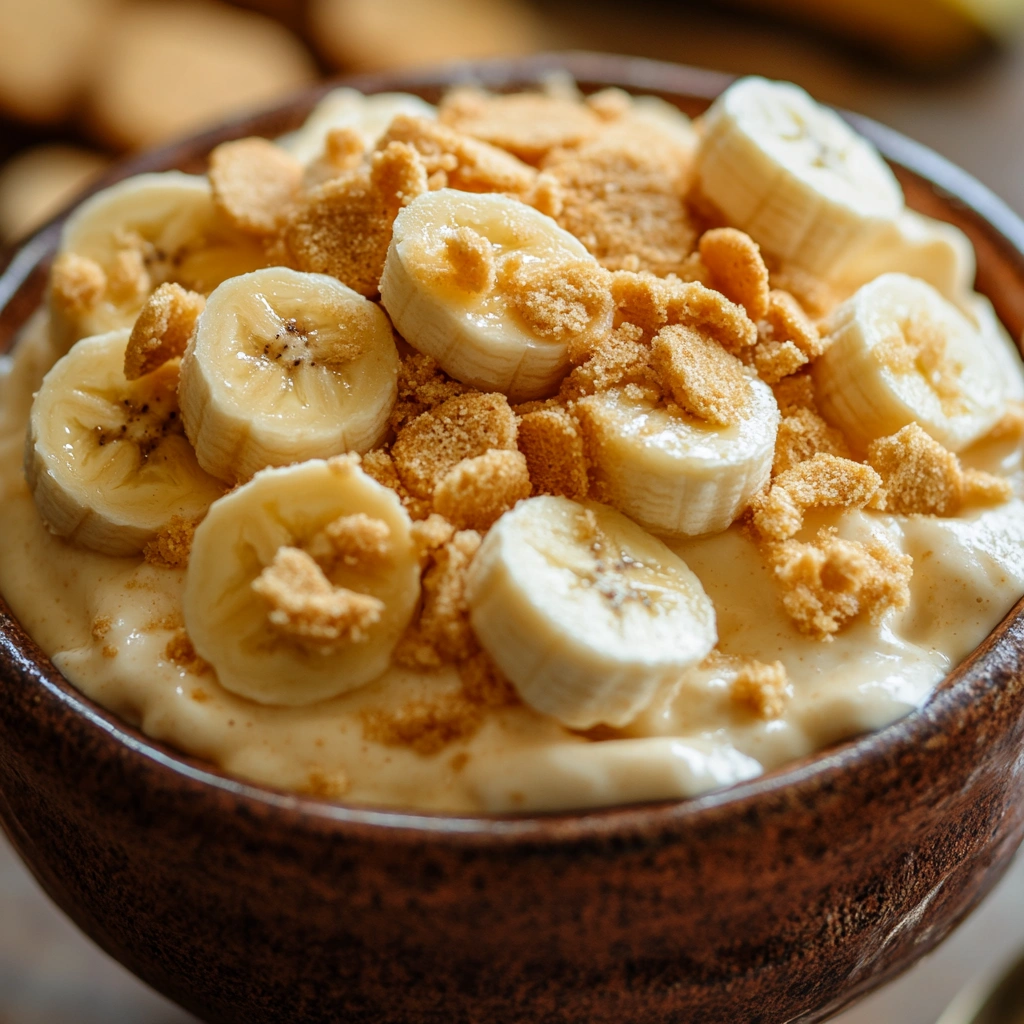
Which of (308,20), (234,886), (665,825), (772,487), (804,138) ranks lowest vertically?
(308,20)

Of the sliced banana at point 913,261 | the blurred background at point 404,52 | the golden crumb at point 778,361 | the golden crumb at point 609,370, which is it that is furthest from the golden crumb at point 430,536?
the blurred background at point 404,52

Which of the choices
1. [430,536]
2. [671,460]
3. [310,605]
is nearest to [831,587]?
[671,460]

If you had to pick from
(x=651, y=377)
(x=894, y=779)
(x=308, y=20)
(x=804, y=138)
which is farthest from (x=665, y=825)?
(x=308, y=20)

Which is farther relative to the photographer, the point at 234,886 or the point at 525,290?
the point at 525,290

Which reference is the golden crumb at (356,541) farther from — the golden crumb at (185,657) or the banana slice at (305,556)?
the golden crumb at (185,657)

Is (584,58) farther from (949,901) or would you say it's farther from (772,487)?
(949,901)

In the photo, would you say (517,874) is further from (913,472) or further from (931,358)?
(931,358)
